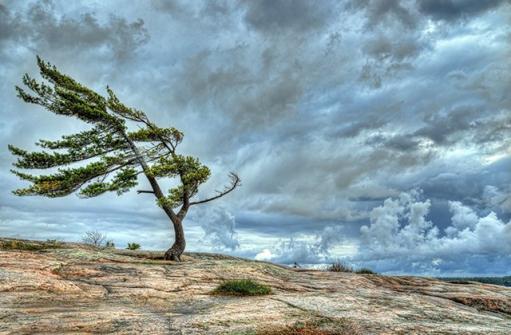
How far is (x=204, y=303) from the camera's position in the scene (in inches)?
497

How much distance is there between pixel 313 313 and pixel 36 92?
23.8m

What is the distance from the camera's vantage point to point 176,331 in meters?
8.81

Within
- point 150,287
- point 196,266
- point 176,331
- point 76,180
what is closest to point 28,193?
point 76,180

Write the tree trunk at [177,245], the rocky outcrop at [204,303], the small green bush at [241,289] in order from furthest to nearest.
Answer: the tree trunk at [177,245] → the small green bush at [241,289] → the rocky outcrop at [204,303]

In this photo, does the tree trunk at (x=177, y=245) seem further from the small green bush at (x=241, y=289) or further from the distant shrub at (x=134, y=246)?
the small green bush at (x=241, y=289)

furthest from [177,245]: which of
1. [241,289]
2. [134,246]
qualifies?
[241,289]

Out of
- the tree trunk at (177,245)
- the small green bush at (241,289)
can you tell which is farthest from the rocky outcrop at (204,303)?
the tree trunk at (177,245)

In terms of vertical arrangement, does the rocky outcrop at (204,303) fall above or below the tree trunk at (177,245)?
below

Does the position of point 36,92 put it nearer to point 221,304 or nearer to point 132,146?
point 132,146

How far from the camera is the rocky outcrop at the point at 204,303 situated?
9.38 meters

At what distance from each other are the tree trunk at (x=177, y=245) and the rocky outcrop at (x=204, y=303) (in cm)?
518

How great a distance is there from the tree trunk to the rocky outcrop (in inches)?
204

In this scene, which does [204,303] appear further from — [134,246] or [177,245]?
[134,246]

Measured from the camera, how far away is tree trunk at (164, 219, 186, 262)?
26.1 meters
